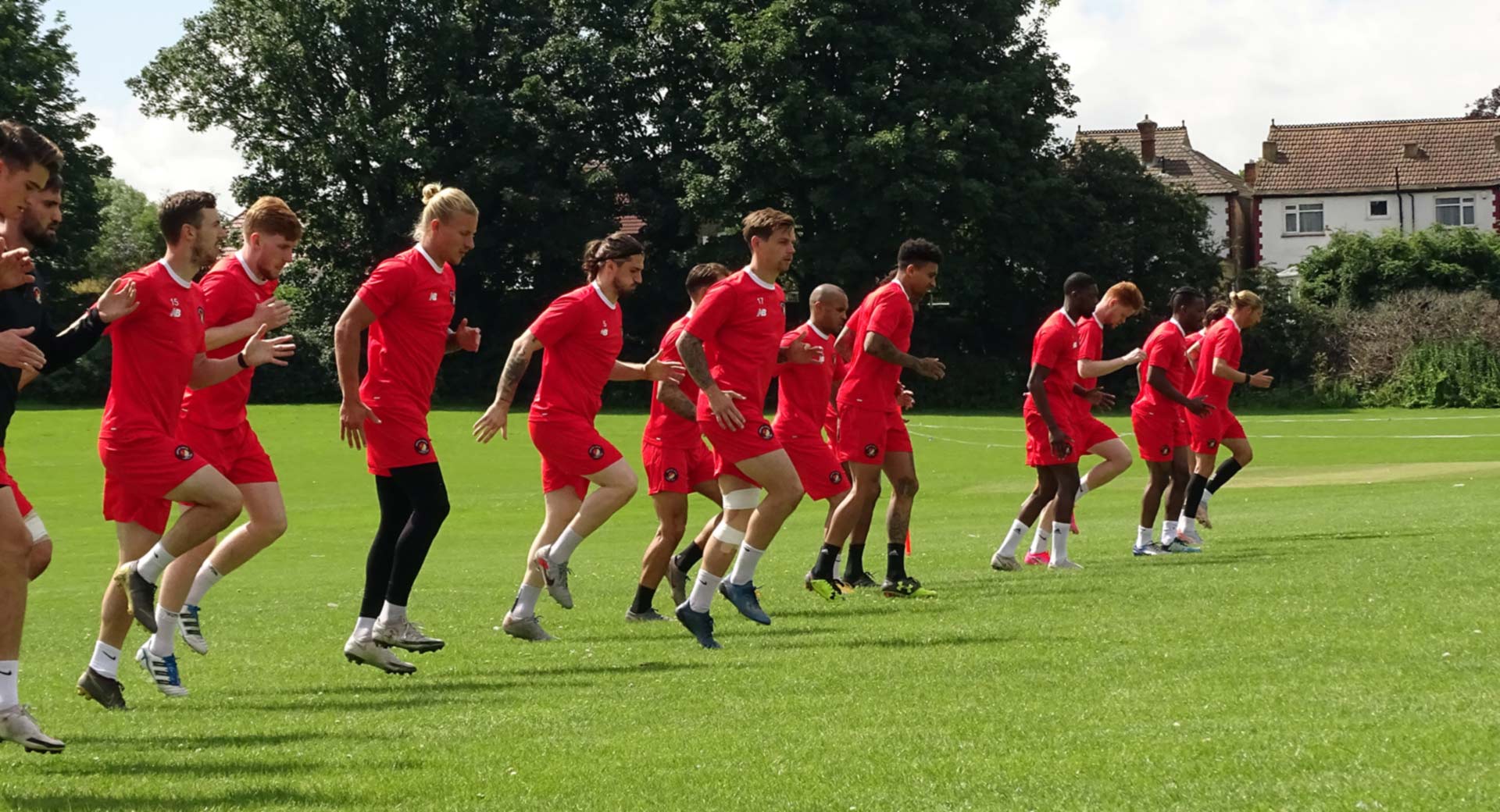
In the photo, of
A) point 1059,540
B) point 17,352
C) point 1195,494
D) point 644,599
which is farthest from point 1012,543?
point 17,352

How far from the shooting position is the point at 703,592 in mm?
9789

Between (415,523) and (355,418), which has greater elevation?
(355,418)

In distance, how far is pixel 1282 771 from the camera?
543 centimetres

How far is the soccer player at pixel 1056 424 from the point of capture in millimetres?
14109

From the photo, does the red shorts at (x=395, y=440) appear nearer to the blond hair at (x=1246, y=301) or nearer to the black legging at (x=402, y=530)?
the black legging at (x=402, y=530)

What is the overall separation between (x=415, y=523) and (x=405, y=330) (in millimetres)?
983

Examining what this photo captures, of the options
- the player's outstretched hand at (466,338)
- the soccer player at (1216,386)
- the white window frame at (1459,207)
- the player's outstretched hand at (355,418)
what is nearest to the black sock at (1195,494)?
the soccer player at (1216,386)

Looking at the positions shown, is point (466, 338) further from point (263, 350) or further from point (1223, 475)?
point (1223, 475)

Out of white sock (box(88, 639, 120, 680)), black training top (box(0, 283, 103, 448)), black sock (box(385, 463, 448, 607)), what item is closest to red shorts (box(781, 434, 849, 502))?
black sock (box(385, 463, 448, 607))

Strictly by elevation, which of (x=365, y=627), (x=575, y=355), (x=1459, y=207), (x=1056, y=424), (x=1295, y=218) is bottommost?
(x=365, y=627)

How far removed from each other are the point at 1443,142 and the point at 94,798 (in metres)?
88.0

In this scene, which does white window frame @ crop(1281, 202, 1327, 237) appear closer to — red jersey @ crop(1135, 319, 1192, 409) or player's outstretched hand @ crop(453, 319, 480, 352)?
red jersey @ crop(1135, 319, 1192, 409)

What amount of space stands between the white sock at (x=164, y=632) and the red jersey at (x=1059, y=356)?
7532 mm

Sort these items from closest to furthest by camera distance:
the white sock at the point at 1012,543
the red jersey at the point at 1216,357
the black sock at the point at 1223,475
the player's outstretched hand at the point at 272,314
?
the player's outstretched hand at the point at 272,314
the white sock at the point at 1012,543
the red jersey at the point at 1216,357
the black sock at the point at 1223,475
